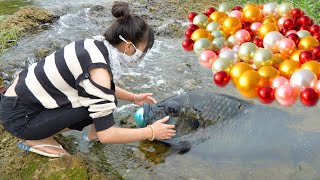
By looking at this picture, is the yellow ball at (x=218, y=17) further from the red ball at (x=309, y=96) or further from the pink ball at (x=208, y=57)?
the red ball at (x=309, y=96)

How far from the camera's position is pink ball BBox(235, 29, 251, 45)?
93.8 inches

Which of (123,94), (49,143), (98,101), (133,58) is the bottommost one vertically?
(49,143)

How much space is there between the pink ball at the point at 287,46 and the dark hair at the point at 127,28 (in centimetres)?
72

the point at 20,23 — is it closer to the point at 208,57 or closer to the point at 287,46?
the point at 208,57

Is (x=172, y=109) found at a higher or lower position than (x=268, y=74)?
lower

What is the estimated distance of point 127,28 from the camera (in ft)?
7.29

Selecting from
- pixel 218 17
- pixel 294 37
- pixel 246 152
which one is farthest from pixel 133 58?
pixel 246 152

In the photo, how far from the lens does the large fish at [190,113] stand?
2809 millimetres

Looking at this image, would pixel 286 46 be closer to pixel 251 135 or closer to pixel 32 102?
pixel 251 135

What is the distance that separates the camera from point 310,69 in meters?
1.97

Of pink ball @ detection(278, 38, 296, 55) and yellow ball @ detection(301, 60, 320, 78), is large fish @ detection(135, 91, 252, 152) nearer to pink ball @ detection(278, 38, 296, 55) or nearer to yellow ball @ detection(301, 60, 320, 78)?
pink ball @ detection(278, 38, 296, 55)

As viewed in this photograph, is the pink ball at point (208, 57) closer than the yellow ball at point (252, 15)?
Yes

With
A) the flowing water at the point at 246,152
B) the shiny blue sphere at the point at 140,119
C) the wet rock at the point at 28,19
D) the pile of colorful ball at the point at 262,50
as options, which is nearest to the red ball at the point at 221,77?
the pile of colorful ball at the point at 262,50

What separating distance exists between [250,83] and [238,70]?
0.47 feet
